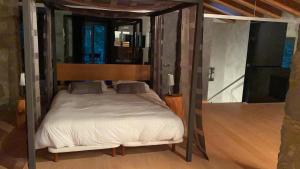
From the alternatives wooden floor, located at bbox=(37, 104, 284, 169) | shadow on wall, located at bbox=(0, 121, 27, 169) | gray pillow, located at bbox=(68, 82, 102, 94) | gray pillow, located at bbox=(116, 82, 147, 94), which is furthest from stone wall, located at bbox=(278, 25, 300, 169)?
gray pillow, located at bbox=(68, 82, 102, 94)

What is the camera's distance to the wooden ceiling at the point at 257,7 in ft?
16.2

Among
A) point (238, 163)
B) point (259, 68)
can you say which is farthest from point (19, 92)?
point (259, 68)

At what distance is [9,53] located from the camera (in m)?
4.73

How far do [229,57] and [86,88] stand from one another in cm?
548

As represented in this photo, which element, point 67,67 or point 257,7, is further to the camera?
point 257,7

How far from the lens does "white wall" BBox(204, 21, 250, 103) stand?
25.2 ft

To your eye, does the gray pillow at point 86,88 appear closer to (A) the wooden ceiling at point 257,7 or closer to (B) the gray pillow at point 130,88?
(B) the gray pillow at point 130,88

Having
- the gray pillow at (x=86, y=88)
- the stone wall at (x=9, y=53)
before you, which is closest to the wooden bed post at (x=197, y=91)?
the gray pillow at (x=86, y=88)

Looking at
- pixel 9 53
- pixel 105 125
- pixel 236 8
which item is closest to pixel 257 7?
pixel 236 8

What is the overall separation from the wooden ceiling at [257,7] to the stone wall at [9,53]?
161 inches

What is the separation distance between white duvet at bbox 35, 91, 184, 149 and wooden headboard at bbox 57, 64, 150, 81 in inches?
56.4

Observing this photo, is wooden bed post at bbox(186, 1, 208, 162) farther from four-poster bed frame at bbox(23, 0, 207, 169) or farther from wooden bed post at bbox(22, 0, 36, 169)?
wooden bed post at bbox(22, 0, 36, 169)

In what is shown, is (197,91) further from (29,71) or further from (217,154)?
(29,71)

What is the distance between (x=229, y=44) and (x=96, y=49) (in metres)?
4.61
